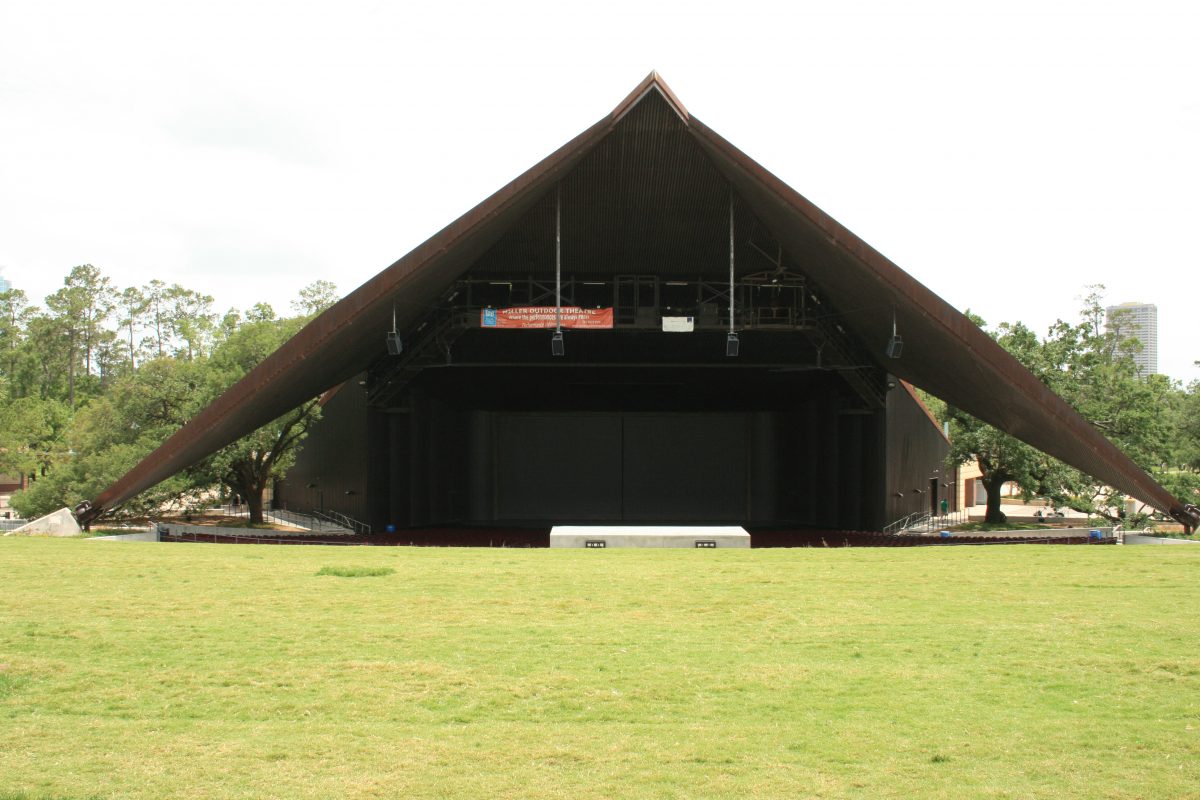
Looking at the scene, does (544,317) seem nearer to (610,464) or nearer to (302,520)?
(610,464)

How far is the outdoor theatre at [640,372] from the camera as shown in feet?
63.4

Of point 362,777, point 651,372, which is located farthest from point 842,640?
point 651,372

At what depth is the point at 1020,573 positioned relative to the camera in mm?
13070

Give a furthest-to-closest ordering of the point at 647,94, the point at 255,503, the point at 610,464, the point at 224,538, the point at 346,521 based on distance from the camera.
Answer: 1. the point at 610,464
2. the point at 255,503
3. the point at 346,521
4. the point at 224,538
5. the point at 647,94

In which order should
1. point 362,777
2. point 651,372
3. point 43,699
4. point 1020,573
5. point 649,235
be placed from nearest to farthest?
point 362,777
point 43,699
point 1020,573
point 649,235
point 651,372

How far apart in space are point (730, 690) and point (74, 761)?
164 inches

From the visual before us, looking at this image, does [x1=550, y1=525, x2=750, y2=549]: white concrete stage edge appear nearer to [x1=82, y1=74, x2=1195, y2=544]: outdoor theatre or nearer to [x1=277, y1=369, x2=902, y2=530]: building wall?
[x1=82, y1=74, x2=1195, y2=544]: outdoor theatre

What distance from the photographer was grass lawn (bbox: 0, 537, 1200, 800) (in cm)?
567

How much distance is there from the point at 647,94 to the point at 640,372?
47.9 ft

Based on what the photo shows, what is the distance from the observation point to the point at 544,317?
24.2 metres

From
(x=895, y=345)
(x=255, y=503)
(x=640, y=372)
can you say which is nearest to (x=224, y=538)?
(x=255, y=503)

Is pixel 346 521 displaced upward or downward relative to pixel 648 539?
downward

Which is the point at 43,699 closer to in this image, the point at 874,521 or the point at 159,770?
the point at 159,770

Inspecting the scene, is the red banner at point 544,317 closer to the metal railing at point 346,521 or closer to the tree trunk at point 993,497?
the metal railing at point 346,521
